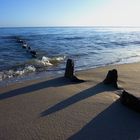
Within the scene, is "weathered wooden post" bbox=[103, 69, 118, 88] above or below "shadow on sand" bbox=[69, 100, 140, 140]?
above

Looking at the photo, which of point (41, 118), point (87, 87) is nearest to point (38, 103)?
point (41, 118)

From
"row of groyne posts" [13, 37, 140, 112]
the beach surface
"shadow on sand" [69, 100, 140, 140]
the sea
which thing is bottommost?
the sea

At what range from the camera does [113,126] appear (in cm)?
530

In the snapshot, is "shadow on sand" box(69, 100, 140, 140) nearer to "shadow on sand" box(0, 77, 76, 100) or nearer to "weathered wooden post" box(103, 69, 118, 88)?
"weathered wooden post" box(103, 69, 118, 88)

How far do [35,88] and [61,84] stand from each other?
3.31 ft

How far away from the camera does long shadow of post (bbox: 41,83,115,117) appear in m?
6.14

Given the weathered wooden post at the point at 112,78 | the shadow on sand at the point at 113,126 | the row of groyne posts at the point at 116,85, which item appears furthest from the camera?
the weathered wooden post at the point at 112,78

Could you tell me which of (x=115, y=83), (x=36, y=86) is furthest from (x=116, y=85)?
(x=36, y=86)

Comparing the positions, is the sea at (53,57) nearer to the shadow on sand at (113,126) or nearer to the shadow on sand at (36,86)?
the shadow on sand at (36,86)

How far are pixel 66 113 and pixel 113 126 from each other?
1.16m

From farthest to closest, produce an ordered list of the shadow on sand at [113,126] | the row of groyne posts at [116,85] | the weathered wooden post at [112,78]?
the weathered wooden post at [112,78]
the row of groyne posts at [116,85]
the shadow on sand at [113,126]

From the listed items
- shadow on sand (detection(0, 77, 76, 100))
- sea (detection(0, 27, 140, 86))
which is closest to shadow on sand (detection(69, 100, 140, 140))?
shadow on sand (detection(0, 77, 76, 100))

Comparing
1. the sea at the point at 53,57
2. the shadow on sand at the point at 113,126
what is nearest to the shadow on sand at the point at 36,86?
the sea at the point at 53,57

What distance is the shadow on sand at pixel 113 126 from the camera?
16.0 feet
